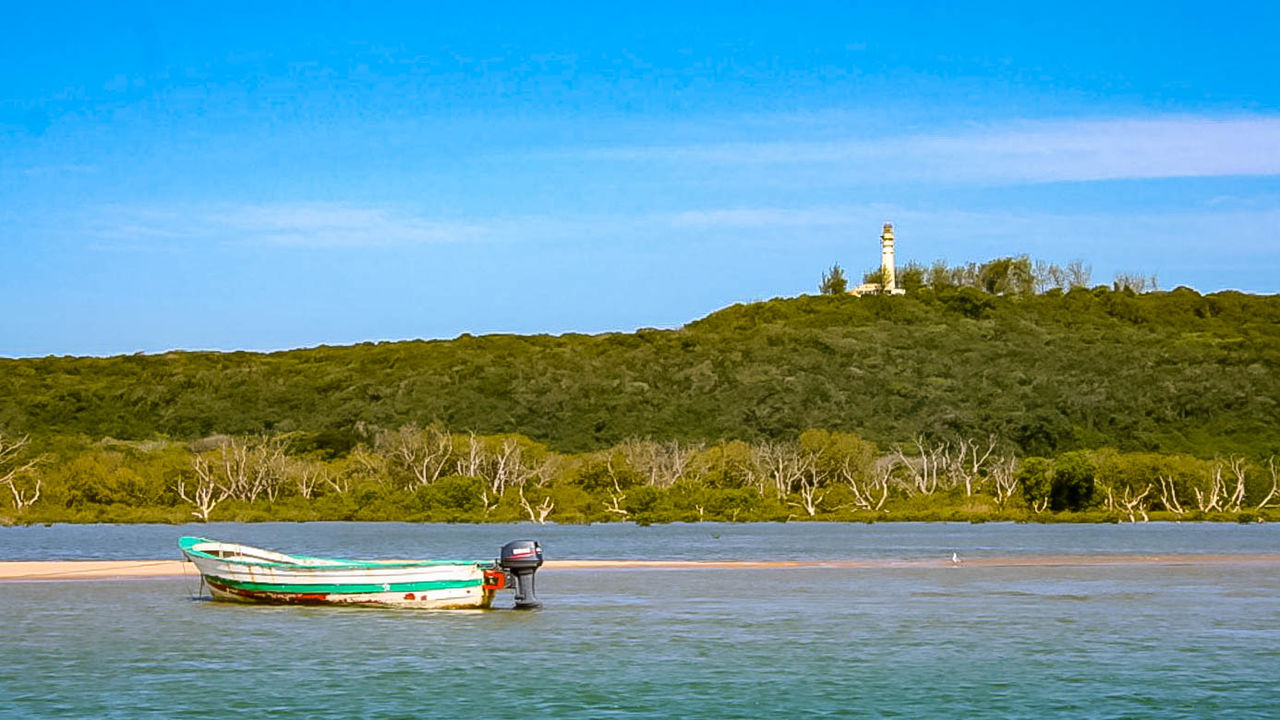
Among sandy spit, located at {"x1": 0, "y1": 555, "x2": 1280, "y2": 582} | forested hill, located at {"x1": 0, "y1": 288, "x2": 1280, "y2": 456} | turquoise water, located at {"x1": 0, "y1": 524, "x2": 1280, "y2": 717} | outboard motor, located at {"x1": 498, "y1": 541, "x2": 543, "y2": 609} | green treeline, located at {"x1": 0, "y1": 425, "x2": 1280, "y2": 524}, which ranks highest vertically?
forested hill, located at {"x1": 0, "y1": 288, "x2": 1280, "y2": 456}

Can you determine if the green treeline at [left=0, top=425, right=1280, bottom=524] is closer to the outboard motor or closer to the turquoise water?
the turquoise water

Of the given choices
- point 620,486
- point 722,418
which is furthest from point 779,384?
point 620,486

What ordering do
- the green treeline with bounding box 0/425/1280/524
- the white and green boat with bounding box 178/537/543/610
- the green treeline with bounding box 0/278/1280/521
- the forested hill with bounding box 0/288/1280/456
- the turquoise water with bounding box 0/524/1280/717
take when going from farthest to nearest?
the forested hill with bounding box 0/288/1280/456, the green treeline with bounding box 0/278/1280/521, the green treeline with bounding box 0/425/1280/524, the white and green boat with bounding box 178/537/543/610, the turquoise water with bounding box 0/524/1280/717

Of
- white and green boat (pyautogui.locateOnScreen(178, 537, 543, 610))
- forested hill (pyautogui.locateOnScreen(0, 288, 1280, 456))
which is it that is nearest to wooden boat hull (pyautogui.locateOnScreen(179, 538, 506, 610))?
white and green boat (pyautogui.locateOnScreen(178, 537, 543, 610))

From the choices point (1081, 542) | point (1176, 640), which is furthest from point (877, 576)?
point (1081, 542)

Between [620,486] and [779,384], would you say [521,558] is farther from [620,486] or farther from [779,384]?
[779,384]

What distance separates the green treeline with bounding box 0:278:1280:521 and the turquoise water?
5306 cm

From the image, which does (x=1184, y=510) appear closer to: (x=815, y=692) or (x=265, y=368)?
(x=815, y=692)

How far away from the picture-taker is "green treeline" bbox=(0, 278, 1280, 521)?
366 feet

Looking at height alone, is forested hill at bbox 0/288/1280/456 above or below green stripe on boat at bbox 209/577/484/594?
above

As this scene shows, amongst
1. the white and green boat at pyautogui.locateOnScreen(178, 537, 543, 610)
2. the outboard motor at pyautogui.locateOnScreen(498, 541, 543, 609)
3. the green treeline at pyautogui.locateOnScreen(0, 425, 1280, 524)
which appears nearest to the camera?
the outboard motor at pyautogui.locateOnScreen(498, 541, 543, 609)

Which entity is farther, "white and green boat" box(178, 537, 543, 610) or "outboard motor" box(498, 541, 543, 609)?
"white and green boat" box(178, 537, 543, 610)

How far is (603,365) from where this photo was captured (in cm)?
17025

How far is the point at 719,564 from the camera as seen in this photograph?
207ft
